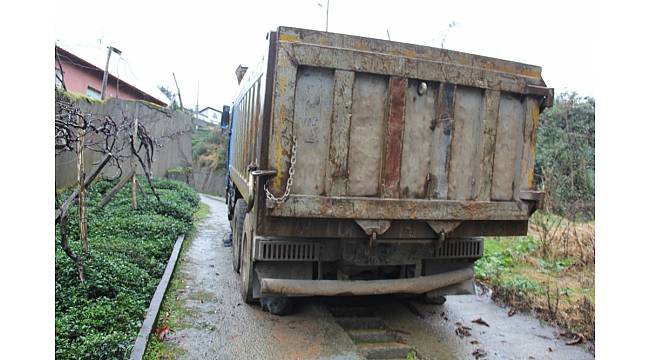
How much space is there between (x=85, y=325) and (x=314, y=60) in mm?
3017

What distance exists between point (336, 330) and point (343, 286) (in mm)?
605

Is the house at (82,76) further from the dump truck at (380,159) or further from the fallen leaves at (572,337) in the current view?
the fallen leaves at (572,337)

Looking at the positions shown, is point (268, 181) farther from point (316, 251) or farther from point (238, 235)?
point (238, 235)

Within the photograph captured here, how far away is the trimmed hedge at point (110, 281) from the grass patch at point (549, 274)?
453cm

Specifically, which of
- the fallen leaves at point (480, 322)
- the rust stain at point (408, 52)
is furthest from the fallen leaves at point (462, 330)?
the rust stain at point (408, 52)

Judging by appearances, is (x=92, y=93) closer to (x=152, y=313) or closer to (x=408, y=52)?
(x=152, y=313)

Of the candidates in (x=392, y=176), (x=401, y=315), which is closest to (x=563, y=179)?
(x=401, y=315)

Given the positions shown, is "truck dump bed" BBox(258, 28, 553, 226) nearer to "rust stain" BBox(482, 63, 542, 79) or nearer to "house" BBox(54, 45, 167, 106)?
"rust stain" BBox(482, 63, 542, 79)

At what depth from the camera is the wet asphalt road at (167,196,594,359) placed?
13.7ft

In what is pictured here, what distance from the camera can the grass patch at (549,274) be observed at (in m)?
5.44

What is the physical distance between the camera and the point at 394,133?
13.2 feet

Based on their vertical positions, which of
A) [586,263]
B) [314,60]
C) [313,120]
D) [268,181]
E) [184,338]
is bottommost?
[184,338]

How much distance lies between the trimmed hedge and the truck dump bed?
1.73 m

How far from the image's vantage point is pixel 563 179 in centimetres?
1152
